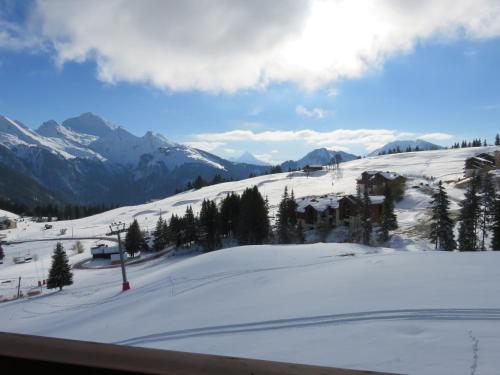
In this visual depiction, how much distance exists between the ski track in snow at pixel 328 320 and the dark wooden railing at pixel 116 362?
16.8 feet

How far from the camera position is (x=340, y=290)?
947 centimetres

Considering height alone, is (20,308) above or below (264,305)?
below

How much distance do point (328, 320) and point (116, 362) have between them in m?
6.05

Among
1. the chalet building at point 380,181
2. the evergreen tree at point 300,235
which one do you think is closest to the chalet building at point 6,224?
the evergreen tree at point 300,235

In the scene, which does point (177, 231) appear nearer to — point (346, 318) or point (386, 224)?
point (386, 224)

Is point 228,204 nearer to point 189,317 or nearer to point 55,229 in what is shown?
point 189,317

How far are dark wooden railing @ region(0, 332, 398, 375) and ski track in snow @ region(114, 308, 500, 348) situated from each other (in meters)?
5.13

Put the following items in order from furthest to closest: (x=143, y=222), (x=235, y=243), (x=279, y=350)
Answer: (x=143, y=222) < (x=235, y=243) < (x=279, y=350)

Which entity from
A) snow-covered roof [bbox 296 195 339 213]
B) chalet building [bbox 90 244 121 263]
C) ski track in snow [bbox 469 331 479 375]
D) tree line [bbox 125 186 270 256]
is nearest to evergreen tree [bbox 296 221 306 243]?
tree line [bbox 125 186 270 256]

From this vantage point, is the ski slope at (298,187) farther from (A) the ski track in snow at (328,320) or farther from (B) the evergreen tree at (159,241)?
(A) the ski track in snow at (328,320)

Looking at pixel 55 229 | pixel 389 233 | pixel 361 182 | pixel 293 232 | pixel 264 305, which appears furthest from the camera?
pixel 55 229

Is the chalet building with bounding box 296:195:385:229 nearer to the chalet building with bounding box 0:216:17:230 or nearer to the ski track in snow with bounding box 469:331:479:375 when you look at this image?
the ski track in snow with bounding box 469:331:479:375

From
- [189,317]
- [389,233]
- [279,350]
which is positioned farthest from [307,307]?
[389,233]

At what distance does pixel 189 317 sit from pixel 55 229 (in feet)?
418
